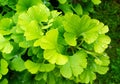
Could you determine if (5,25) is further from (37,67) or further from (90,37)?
(90,37)

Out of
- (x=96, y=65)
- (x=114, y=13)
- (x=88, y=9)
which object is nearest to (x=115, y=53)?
(x=114, y=13)

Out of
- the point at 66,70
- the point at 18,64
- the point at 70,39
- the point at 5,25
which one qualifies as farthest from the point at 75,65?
the point at 5,25

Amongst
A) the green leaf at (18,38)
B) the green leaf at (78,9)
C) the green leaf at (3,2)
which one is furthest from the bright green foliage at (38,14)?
the green leaf at (78,9)

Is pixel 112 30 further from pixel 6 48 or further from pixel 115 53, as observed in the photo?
pixel 6 48

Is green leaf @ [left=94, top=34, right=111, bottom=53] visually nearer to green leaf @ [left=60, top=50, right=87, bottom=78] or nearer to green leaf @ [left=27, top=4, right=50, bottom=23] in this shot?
green leaf @ [left=60, top=50, right=87, bottom=78]

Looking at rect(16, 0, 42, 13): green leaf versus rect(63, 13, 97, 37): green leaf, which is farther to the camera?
rect(16, 0, 42, 13): green leaf

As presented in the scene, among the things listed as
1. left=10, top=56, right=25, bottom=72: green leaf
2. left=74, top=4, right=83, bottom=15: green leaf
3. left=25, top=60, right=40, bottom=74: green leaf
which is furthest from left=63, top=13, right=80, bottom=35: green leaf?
left=74, top=4, right=83, bottom=15: green leaf

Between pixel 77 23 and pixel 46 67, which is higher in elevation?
pixel 77 23
